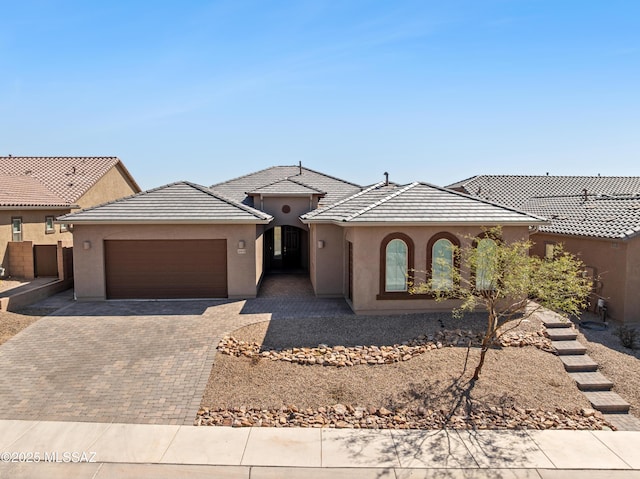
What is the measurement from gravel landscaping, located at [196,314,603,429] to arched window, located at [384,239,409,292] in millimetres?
2612

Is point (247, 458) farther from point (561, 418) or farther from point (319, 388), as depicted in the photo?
point (561, 418)

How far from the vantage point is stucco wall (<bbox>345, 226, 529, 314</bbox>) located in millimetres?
13555

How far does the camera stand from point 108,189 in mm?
29641

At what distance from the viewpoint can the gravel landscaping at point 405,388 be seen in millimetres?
8266

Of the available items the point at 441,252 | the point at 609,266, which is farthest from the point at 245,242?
the point at 609,266

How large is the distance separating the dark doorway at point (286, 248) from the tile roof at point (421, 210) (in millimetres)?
7817

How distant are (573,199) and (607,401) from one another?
16.1m

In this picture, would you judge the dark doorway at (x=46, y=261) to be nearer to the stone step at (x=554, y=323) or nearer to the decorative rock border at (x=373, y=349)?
the decorative rock border at (x=373, y=349)

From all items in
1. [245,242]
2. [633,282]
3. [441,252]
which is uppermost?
[245,242]

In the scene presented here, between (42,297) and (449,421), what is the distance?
628 inches

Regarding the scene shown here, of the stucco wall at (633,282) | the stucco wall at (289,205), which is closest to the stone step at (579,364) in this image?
the stucco wall at (633,282)

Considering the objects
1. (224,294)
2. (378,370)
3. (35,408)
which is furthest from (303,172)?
(35,408)

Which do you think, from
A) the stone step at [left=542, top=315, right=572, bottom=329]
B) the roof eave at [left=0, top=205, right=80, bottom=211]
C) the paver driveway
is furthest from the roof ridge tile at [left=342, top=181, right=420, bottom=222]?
the roof eave at [left=0, top=205, right=80, bottom=211]

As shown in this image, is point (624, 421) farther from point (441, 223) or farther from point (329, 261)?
point (329, 261)
